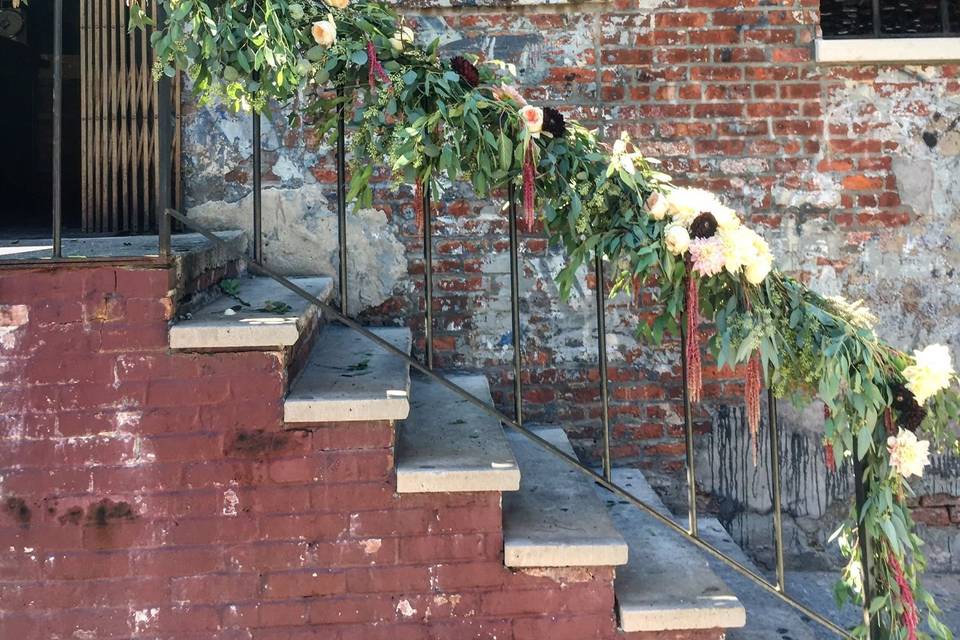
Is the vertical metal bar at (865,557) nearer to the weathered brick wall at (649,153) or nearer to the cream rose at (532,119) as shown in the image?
the cream rose at (532,119)

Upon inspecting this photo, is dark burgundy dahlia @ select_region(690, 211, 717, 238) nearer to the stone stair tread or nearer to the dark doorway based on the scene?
the stone stair tread

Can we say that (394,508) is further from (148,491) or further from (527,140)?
(527,140)

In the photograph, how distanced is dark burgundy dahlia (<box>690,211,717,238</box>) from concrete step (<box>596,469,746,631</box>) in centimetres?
105

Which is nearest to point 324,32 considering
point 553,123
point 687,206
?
point 553,123

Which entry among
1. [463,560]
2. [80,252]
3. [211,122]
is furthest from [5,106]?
[463,560]

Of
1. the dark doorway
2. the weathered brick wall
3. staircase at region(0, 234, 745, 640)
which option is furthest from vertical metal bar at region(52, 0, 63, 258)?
the dark doorway

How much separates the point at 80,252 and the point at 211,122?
149 cm

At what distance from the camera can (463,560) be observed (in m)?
2.20

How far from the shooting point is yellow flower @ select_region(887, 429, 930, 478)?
2125 millimetres

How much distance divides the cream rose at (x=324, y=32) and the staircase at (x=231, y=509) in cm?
81

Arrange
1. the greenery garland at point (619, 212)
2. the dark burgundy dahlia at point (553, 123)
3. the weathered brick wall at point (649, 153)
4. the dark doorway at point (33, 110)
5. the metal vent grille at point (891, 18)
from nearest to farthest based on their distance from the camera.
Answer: the greenery garland at point (619, 212)
the dark burgundy dahlia at point (553, 123)
the weathered brick wall at point (649, 153)
the metal vent grille at point (891, 18)
the dark doorway at point (33, 110)

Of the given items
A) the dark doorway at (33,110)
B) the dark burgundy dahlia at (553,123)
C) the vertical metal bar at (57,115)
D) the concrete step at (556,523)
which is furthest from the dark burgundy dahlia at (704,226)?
the dark doorway at (33,110)

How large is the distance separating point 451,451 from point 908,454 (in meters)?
1.32

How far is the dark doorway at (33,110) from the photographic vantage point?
17.0 ft
